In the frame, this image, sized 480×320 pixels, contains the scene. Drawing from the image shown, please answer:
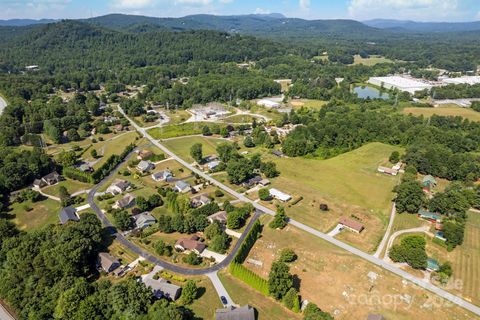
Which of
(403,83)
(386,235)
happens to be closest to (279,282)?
(386,235)

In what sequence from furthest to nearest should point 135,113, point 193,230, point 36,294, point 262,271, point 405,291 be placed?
point 135,113, point 193,230, point 262,271, point 405,291, point 36,294

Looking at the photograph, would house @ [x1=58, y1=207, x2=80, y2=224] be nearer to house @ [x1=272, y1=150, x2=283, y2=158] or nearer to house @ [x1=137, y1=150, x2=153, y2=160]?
house @ [x1=137, y1=150, x2=153, y2=160]

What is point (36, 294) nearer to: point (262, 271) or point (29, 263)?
point (29, 263)

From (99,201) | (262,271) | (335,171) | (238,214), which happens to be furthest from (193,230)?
(335,171)

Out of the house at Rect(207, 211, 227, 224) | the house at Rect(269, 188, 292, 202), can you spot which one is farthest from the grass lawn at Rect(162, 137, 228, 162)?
the house at Rect(207, 211, 227, 224)

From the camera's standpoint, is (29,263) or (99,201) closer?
(29,263)

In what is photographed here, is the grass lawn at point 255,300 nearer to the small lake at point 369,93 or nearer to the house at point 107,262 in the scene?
the house at point 107,262
